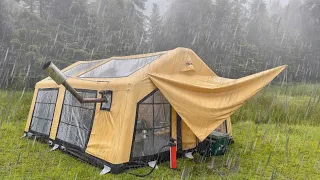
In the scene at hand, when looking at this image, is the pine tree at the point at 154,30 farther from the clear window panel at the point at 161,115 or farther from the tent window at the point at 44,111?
the clear window panel at the point at 161,115

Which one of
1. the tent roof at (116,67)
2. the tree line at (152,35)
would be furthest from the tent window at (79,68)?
the tree line at (152,35)

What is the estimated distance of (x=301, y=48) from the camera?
26844 millimetres

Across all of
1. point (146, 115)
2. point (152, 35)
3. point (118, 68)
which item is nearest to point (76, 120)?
point (118, 68)

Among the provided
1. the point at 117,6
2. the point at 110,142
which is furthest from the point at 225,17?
the point at 110,142

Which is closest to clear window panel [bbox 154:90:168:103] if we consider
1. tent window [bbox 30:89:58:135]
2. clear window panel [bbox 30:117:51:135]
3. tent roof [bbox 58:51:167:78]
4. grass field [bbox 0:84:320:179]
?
tent roof [bbox 58:51:167:78]

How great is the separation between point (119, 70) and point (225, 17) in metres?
18.4

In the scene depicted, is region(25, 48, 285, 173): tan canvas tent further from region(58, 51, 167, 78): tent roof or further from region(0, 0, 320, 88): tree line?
region(0, 0, 320, 88): tree line

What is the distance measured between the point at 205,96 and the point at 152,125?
4.14ft

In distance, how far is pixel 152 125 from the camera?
550 cm

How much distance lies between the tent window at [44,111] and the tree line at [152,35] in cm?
686

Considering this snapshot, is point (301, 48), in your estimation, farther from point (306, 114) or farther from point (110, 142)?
point (110, 142)

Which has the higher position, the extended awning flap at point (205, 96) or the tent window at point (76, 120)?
the extended awning flap at point (205, 96)

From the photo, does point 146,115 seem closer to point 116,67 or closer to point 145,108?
point 145,108

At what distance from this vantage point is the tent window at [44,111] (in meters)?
7.14
